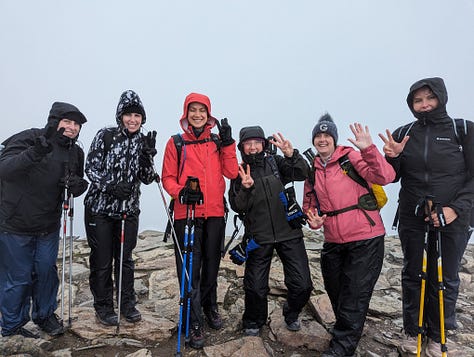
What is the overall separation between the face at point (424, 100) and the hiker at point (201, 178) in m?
3.15

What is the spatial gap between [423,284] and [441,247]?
0.72 meters

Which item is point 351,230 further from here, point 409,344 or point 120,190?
point 120,190

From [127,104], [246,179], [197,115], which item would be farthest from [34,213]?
[246,179]

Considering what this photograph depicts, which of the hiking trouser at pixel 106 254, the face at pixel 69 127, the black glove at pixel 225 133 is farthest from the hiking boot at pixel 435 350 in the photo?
the face at pixel 69 127


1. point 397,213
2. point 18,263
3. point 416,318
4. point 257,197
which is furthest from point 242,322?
point 18,263

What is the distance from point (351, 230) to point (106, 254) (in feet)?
13.8

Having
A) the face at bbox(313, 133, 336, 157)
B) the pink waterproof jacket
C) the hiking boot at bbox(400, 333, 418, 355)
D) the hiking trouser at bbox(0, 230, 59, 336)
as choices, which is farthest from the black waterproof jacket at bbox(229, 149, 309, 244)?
the hiking trouser at bbox(0, 230, 59, 336)

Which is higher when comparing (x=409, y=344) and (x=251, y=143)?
(x=251, y=143)

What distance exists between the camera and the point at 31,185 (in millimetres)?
5469

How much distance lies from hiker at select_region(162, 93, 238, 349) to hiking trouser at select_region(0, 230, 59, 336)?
7.45 feet

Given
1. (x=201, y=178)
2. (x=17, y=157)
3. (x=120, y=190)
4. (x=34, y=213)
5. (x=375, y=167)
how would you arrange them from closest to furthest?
1. (x=375, y=167)
2. (x=17, y=157)
3. (x=34, y=213)
4. (x=120, y=190)
5. (x=201, y=178)

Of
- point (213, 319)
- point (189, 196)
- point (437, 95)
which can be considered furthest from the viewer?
point (213, 319)

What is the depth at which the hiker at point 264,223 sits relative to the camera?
5688mm

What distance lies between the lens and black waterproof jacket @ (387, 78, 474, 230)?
5.07 m
